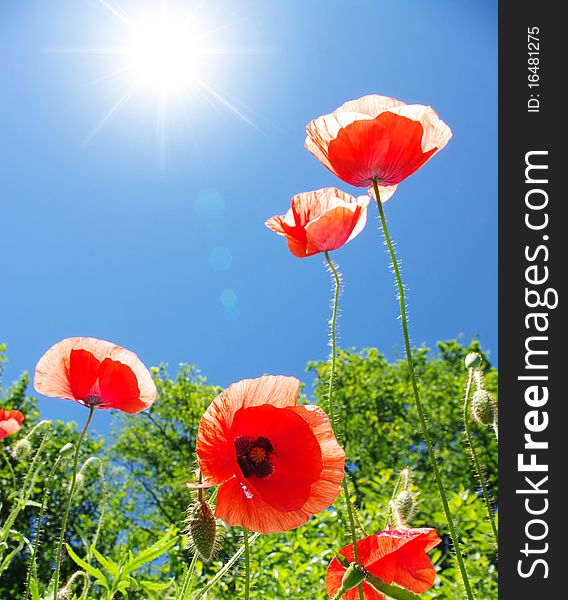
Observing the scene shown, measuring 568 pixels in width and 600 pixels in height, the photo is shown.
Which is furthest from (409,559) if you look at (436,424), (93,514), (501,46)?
(436,424)

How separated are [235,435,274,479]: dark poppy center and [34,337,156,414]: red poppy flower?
385 millimetres

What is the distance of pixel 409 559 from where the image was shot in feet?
3.42

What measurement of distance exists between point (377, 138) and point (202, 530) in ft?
2.36

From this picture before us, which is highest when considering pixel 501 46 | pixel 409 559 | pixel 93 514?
pixel 93 514

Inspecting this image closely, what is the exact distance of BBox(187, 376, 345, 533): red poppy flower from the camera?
879 millimetres

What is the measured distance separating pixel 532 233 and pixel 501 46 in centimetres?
43

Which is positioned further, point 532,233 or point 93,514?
point 93,514

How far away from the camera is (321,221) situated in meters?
1.23

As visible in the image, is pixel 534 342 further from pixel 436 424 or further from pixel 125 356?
pixel 436 424

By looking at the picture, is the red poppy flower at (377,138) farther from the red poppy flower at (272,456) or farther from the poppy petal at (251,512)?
the poppy petal at (251,512)

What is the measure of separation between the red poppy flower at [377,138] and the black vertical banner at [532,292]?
0.22m

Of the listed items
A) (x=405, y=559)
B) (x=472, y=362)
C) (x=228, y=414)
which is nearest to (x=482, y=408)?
(x=472, y=362)

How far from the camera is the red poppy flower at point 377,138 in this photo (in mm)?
1099

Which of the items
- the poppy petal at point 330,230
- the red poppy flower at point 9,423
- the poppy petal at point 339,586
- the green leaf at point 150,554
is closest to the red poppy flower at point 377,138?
the poppy petal at point 330,230
